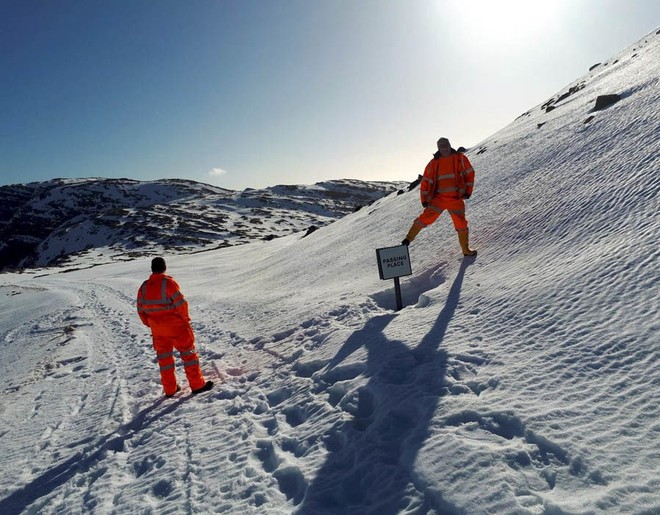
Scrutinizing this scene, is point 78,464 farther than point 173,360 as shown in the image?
No

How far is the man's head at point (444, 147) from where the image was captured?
676 centimetres

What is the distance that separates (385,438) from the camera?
3268 mm

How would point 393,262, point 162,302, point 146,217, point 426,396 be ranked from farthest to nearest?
point 146,217 < point 393,262 < point 162,302 < point 426,396

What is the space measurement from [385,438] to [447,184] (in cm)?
491

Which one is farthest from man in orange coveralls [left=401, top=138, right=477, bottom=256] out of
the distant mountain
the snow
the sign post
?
the distant mountain

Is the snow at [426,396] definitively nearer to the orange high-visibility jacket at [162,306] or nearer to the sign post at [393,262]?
the sign post at [393,262]

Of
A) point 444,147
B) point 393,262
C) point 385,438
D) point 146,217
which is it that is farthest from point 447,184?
point 146,217

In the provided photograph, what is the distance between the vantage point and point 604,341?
3.41 meters

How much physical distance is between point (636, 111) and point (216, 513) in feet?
37.4

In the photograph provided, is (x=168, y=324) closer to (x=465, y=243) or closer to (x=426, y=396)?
(x=426, y=396)

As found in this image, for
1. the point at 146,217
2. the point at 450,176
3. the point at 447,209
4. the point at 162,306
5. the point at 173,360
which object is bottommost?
the point at 173,360

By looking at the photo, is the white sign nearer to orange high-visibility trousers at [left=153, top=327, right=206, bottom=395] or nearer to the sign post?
the sign post

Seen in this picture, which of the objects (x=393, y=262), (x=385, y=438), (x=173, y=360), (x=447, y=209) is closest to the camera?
(x=385, y=438)

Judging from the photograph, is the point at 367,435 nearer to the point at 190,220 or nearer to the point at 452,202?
the point at 452,202
